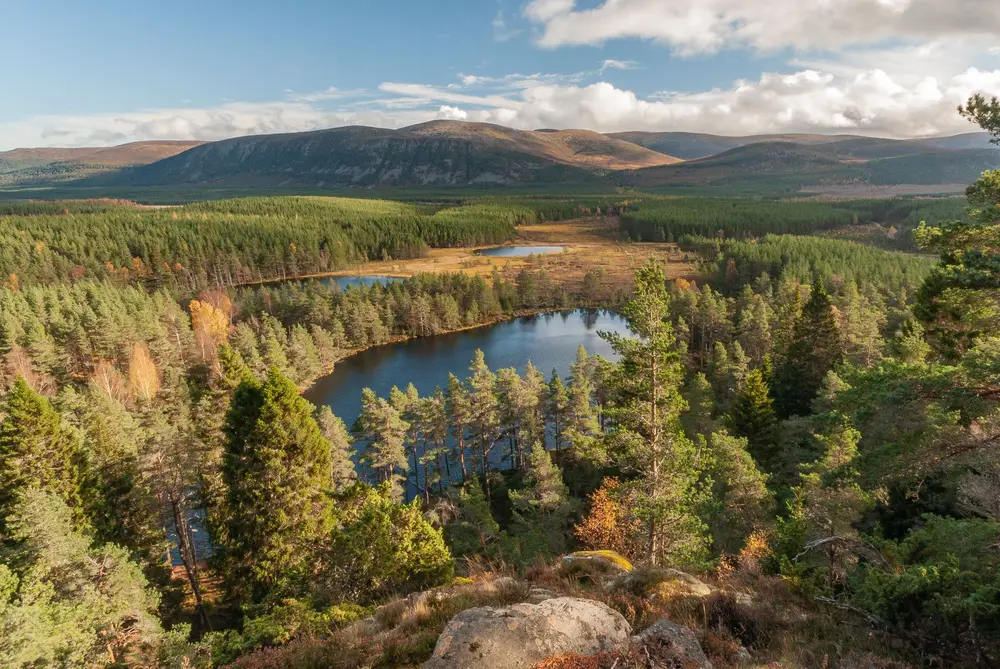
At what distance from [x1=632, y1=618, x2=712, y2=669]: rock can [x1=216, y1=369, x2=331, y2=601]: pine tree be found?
21.1 m

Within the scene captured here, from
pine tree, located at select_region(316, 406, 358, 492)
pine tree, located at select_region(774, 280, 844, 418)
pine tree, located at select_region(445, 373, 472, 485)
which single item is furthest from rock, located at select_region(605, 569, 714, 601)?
pine tree, located at select_region(774, 280, 844, 418)

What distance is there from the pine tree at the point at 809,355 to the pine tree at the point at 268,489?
150ft

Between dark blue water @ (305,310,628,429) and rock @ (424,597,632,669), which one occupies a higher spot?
rock @ (424,597,632,669)

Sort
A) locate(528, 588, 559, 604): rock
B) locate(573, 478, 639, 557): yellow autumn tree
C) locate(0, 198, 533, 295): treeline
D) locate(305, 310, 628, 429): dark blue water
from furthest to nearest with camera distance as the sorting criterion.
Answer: locate(0, 198, 533, 295): treeline
locate(305, 310, 628, 429): dark blue water
locate(573, 478, 639, 557): yellow autumn tree
locate(528, 588, 559, 604): rock

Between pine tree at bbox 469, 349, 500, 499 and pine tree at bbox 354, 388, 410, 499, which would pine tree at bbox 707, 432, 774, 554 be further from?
pine tree at bbox 354, 388, 410, 499

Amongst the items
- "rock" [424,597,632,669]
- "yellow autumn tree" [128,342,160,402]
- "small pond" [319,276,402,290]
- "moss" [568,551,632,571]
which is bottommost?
"yellow autumn tree" [128,342,160,402]

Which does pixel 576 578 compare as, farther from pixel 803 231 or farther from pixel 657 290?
pixel 803 231

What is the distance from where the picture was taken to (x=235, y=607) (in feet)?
99.9

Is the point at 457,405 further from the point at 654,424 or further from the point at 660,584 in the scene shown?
the point at 660,584

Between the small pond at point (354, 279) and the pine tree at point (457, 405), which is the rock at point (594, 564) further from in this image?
the small pond at point (354, 279)

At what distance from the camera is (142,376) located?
2645 inches

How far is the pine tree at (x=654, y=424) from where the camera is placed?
1912cm

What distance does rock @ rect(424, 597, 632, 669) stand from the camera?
9375 mm

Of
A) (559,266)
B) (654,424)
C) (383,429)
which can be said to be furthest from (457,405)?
(559,266)
